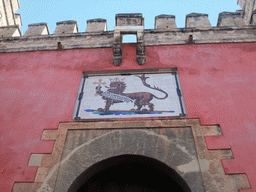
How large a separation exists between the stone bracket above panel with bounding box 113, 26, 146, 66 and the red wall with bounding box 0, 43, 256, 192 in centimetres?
14

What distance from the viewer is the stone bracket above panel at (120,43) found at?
469cm

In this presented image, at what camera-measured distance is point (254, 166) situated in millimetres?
3086

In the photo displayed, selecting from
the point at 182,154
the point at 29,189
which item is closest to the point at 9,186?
the point at 29,189

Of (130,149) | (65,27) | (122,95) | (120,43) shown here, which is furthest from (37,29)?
(130,149)

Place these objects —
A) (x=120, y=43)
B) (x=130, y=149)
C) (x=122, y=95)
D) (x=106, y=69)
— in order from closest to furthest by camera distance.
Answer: (x=130, y=149) < (x=122, y=95) < (x=106, y=69) < (x=120, y=43)

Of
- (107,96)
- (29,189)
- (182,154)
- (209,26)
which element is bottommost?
(29,189)

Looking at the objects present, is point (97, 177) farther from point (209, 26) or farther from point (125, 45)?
point (209, 26)

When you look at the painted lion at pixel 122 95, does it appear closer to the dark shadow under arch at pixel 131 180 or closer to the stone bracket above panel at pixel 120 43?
the stone bracket above panel at pixel 120 43

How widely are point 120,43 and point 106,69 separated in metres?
0.64

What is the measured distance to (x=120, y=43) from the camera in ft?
15.7

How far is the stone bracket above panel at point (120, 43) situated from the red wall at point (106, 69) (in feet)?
0.44

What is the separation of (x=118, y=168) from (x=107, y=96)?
1373 millimetres

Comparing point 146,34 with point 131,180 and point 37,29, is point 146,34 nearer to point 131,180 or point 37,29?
point 37,29

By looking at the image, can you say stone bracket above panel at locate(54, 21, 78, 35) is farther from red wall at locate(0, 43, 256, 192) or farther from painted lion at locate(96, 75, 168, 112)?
painted lion at locate(96, 75, 168, 112)
